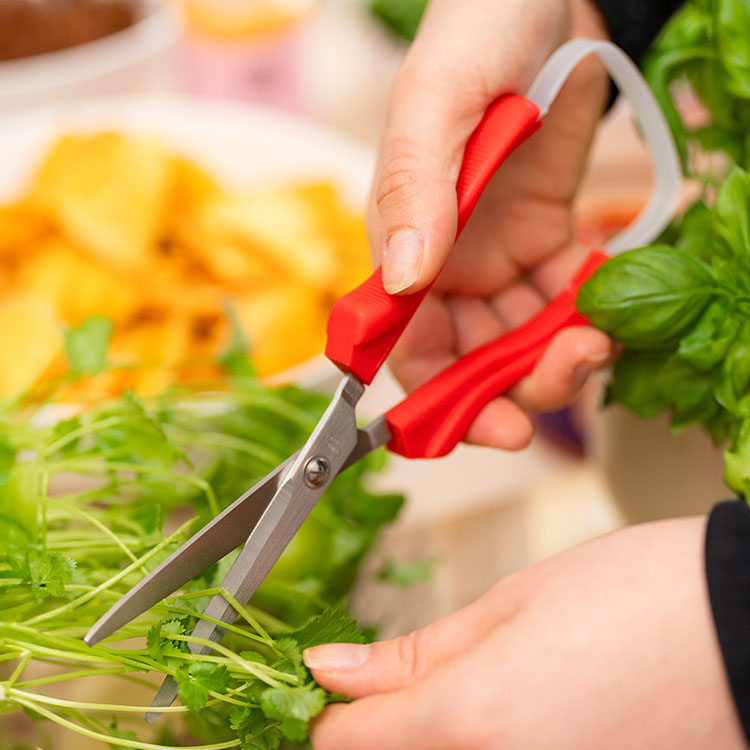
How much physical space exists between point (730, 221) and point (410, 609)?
0.43 meters

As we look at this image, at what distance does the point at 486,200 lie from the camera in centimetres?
63

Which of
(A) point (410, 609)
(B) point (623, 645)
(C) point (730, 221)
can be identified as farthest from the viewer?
(A) point (410, 609)

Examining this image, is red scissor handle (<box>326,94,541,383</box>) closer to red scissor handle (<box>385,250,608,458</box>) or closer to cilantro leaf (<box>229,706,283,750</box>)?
red scissor handle (<box>385,250,608,458</box>)

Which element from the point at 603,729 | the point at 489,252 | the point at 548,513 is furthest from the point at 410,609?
the point at 603,729

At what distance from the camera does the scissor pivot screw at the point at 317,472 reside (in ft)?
1.41

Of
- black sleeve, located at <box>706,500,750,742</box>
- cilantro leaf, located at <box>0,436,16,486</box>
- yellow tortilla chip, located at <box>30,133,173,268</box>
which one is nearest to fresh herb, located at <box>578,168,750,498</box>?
black sleeve, located at <box>706,500,750,742</box>

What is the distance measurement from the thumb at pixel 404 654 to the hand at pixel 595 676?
0.06 ft

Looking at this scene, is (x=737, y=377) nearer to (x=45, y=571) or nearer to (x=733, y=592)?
(x=733, y=592)

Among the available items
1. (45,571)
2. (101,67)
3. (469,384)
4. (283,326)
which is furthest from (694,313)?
(101,67)

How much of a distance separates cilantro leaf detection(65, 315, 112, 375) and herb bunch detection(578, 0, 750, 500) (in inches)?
11.6

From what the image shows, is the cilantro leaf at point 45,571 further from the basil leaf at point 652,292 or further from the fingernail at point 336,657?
the basil leaf at point 652,292

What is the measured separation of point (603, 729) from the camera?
0.33 meters

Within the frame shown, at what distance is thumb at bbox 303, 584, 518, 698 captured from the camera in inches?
14.6

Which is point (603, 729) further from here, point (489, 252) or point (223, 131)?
point (223, 131)
